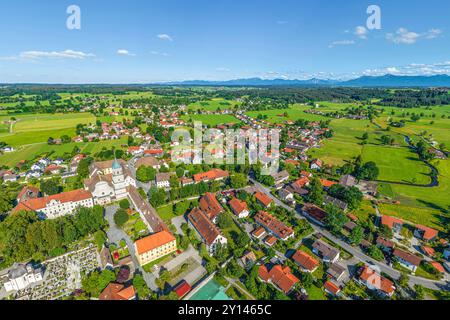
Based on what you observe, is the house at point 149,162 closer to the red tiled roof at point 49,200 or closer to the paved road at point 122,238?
the red tiled roof at point 49,200

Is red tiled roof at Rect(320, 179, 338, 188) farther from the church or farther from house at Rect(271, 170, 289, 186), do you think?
the church

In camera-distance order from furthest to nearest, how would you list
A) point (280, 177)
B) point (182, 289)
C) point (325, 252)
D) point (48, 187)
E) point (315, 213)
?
point (280, 177) < point (48, 187) < point (315, 213) < point (325, 252) < point (182, 289)

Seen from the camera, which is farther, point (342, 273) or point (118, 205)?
point (118, 205)

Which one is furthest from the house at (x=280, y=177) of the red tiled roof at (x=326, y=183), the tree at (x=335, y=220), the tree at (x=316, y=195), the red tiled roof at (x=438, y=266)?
the red tiled roof at (x=438, y=266)

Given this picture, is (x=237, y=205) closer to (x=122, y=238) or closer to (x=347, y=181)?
(x=122, y=238)

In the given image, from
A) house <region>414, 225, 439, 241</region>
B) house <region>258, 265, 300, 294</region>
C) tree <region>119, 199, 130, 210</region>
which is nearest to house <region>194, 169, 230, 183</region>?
tree <region>119, 199, 130, 210</region>

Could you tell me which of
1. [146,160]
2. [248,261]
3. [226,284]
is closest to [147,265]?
[226,284]
